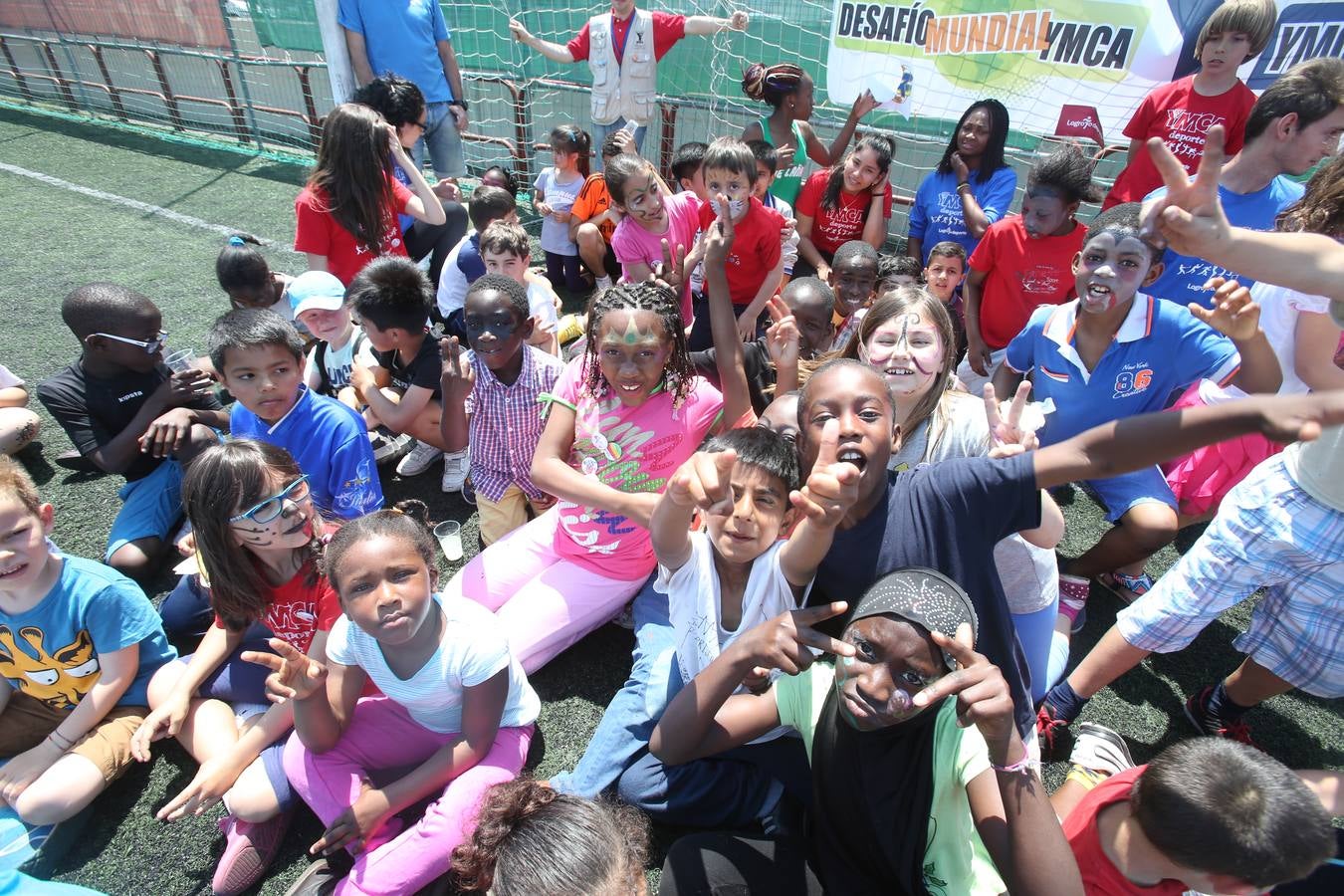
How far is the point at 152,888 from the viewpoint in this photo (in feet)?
6.13

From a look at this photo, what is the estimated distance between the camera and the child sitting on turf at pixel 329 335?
3219 millimetres

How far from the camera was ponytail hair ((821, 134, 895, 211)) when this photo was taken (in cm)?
434

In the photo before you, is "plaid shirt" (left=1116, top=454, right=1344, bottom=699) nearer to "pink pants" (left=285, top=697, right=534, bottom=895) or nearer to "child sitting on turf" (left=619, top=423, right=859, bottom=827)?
"child sitting on turf" (left=619, top=423, right=859, bottom=827)

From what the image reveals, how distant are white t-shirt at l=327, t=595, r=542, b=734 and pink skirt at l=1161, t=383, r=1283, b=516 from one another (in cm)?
262

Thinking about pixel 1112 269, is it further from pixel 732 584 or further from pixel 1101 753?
pixel 732 584

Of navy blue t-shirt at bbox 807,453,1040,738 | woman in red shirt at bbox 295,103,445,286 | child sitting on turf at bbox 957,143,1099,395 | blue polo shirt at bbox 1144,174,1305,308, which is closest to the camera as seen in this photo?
navy blue t-shirt at bbox 807,453,1040,738

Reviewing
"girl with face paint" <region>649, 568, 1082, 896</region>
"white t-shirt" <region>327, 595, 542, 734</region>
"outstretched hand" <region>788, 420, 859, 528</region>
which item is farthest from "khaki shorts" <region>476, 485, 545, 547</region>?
"outstretched hand" <region>788, 420, 859, 528</region>

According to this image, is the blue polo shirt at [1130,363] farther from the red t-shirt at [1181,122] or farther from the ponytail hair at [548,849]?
the ponytail hair at [548,849]

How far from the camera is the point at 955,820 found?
1423mm

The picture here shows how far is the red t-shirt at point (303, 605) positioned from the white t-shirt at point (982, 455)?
180 cm

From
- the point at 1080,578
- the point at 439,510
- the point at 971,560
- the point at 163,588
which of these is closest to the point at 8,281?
the point at 163,588

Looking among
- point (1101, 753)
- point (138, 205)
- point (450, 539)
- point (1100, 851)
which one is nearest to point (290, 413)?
point (450, 539)

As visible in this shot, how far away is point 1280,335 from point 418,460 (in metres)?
3.68

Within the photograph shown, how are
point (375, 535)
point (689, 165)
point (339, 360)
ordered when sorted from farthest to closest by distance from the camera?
point (689, 165), point (339, 360), point (375, 535)
